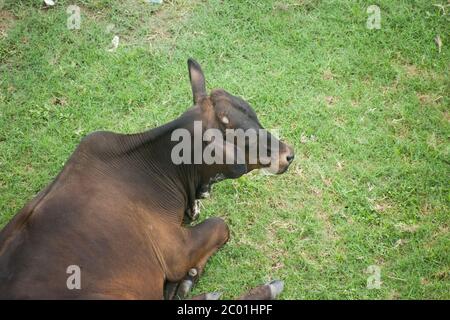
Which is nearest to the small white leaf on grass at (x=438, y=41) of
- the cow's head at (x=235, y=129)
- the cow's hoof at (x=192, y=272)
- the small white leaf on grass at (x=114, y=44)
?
the cow's head at (x=235, y=129)

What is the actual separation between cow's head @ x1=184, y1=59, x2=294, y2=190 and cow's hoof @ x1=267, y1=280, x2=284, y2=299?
39.3 inches

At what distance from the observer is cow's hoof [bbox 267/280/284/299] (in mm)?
5598

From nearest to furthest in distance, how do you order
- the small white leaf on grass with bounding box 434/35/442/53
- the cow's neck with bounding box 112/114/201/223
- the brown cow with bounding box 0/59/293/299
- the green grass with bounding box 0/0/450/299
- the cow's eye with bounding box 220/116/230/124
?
1. the brown cow with bounding box 0/59/293/299
2. the cow's eye with bounding box 220/116/230/124
3. the cow's neck with bounding box 112/114/201/223
4. the green grass with bounding box 0/0/450/299
5. the small white leaf on grass with bounding box 434/35/442/53

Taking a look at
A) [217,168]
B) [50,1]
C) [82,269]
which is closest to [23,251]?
[82,269]

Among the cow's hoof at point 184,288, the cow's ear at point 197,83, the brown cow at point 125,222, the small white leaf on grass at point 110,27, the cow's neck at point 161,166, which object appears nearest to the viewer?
the brown cow at point 125,222

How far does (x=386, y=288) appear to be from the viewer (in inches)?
222

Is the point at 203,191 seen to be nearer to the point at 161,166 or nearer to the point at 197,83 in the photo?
the point at 161,166

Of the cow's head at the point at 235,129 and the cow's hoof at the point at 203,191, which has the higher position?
the cow's head at the point at 235,129

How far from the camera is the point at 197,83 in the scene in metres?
5.44

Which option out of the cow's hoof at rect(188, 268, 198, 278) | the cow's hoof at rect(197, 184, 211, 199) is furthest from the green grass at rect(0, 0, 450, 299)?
the cow's hoof at rect(197, 184, 211, 199)

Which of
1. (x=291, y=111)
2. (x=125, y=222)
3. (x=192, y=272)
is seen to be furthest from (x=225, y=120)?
(x=291, y=111)

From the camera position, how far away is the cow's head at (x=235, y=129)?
5.12m

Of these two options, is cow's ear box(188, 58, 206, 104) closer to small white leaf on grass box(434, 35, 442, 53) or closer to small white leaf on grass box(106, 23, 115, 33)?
small white leaf on grass box(106, 23, 115, 33)

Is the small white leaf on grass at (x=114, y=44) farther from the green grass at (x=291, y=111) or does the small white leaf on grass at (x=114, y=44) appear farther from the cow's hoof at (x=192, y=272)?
the cow's hoof at (x=192, y=272)
